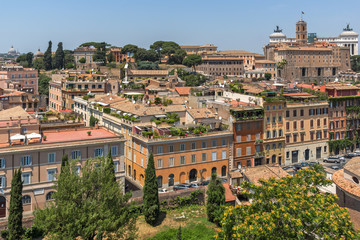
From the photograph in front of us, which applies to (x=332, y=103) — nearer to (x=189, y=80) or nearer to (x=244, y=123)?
(x=244, y=123)

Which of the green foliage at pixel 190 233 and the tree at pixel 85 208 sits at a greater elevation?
the tree at pixel 85 208

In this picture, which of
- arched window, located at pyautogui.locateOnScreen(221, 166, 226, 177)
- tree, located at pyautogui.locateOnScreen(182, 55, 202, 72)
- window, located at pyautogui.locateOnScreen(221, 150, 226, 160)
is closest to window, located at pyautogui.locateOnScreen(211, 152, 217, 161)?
window, located at pyautogui.locateOnScreen(221, 150, 226, 160)

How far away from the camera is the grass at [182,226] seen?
32812mm

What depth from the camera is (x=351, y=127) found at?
61.5 m

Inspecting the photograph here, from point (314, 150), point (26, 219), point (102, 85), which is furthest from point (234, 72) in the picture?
point (26, 219)

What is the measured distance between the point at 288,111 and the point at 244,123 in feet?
27.3

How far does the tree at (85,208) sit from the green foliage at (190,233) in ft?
17.7

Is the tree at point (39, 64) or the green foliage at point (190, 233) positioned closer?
the green foliage at point (190, 233)

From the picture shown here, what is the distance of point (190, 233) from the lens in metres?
33.1

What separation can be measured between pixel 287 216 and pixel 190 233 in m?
15.1

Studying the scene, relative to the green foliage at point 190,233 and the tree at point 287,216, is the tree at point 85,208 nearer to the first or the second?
the green foliage at point 190,233

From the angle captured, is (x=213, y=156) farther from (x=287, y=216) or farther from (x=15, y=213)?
(x=287, y=216)

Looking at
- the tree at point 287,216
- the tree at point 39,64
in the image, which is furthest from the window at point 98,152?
the tree at point 39,64

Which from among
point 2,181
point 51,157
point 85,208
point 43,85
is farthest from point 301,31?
point 85,208
